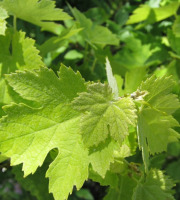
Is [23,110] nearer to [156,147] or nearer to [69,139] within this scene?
[69,139]

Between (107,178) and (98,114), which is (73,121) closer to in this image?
(98,114)

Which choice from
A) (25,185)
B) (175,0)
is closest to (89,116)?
(25,185)

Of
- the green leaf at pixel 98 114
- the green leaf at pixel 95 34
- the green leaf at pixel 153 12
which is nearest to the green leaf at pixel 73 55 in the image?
the green leaf at pixel 95 34

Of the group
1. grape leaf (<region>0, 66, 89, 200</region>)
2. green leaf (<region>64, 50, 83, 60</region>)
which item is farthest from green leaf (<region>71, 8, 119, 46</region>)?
grape leaf (<region>0, 66, 89, 200</region>)

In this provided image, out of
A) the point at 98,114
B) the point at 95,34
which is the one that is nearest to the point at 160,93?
the point at 98,114

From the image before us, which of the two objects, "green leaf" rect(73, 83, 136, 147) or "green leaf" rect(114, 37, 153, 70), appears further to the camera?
"green leaf" rect(114, 37, 153, 70)

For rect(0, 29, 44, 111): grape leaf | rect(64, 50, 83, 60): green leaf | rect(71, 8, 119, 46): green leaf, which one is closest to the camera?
rect(0, 29, 44, 111): grape leaf

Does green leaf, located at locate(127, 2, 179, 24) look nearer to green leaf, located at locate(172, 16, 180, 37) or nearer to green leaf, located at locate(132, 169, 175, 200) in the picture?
A: green leaf, located at locate(172, 16, 180, 37)
